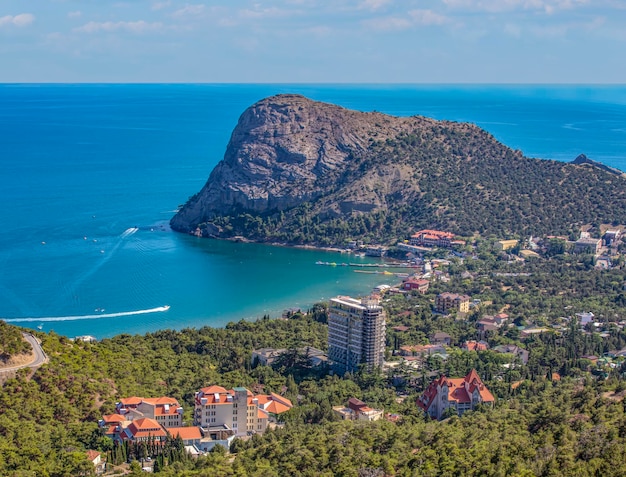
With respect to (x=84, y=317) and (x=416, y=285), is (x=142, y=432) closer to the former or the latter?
(x=84, y=317)

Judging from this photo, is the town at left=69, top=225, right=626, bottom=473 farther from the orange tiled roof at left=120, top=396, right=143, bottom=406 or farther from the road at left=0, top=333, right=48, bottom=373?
the road at left=0, top=333, right=48, bottom=373

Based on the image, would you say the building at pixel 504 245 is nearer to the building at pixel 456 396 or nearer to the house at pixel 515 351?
the house at pixel 515 351

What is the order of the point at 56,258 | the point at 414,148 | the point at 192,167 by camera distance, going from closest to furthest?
the point at 56,258 < the point at 414,148 < the point at 192,167

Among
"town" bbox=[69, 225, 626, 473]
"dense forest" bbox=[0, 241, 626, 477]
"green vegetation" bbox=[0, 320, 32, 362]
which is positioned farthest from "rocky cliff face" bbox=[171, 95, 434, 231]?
"green vegetation" bbox=[0, 320, 32, 362]

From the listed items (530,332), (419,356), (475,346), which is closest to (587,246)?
(530,332)

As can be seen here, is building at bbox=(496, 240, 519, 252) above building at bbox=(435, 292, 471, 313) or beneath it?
above

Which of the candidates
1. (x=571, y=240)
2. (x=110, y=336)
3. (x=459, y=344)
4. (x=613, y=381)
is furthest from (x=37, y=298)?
(x=571, y=240)

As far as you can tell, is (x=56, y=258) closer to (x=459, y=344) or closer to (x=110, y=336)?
(x=110, y=336)
